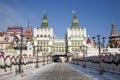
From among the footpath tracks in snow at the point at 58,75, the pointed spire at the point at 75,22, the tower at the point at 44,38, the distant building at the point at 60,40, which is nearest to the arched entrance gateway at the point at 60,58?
the distant building at the point at 60,40

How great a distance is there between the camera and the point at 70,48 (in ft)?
397

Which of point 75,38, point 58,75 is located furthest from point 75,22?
point 58,75

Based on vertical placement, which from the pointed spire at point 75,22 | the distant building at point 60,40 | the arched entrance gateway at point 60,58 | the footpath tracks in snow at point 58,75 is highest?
the pointed spire at point 75,22

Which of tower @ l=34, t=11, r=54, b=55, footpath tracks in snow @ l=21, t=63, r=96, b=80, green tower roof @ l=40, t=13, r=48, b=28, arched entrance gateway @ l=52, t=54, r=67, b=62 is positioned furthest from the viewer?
green tower roof @ l=40, t=13, r=48, b=28

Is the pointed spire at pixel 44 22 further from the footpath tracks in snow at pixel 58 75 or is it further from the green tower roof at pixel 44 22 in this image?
the footpath tracks in snow at pixel 58 75

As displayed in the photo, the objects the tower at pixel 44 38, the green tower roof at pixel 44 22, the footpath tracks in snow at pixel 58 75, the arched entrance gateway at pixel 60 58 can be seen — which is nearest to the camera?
the footpath tracks in snow at pixel 58 75

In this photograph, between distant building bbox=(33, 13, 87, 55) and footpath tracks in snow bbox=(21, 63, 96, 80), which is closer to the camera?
footpath tracks in snow bbox=(21, 63, 96, 80)

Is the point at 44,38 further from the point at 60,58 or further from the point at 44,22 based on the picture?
the point at 60,58

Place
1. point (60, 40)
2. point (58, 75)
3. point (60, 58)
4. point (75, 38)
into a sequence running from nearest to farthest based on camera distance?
point (58, 75) < point (75, 38) < point (60, 40) < point (60, 58)

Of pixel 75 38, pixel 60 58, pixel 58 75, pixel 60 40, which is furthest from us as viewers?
pixel 60 58

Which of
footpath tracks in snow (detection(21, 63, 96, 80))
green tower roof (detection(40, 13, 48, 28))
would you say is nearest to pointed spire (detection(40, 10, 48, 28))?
green tower roof (detection(40, 13, 48, 28))

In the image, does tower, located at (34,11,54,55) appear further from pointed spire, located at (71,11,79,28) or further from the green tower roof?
pointed spire, located at (71,11,79,28)

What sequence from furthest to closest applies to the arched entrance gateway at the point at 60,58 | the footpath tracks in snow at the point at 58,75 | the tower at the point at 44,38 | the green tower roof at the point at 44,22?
the green tower roof at the point at 44,22 < the arched entrance gateway at the point at 60,58 < the tower at the point at 44,38 < the footpath tracks in snow at the point at 58,75

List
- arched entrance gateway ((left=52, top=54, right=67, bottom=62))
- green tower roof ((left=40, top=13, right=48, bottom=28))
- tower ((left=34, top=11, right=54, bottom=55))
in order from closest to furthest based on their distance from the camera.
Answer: tower ((left=34, top=11, right=54, bottom=55)) < arched entrance gateway ((left=52, top=54, right=67, bottom=62)) < green tower roof ((left=40, top=13, right=48, bottom=28))
